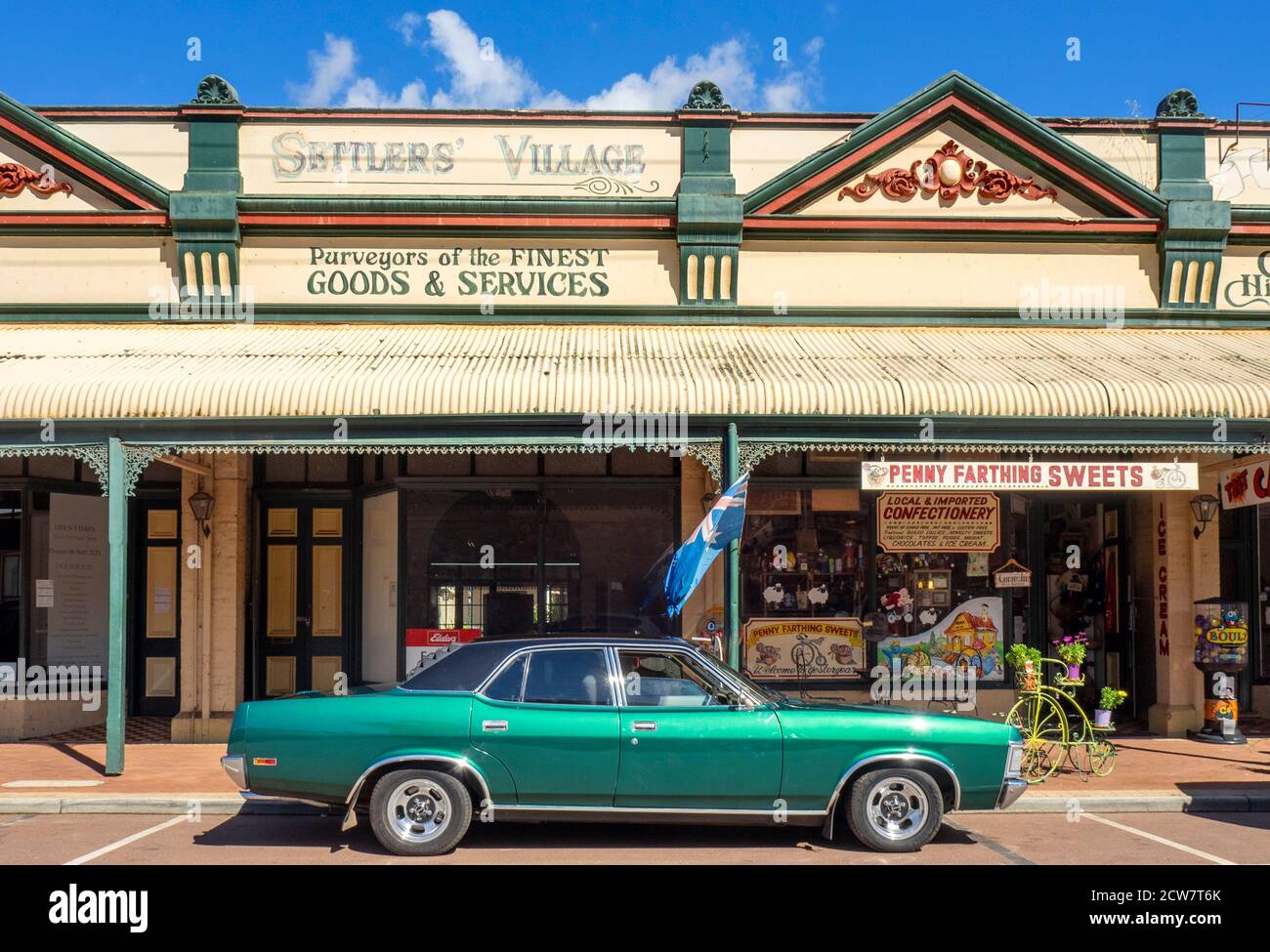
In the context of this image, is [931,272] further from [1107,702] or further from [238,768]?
[238,768]

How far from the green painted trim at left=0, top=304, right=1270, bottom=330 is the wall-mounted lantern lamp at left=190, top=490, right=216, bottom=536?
2.00 metres

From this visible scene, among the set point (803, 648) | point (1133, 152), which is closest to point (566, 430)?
point (803, 648)

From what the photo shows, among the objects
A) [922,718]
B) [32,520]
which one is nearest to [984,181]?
[922,718]

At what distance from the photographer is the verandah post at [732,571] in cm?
1045

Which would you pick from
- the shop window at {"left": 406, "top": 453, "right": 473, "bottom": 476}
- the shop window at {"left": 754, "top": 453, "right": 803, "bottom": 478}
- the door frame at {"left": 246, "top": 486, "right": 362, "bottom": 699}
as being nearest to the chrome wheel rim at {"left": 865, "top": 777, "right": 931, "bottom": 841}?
the shop window at {"left": 754, "top": 453, "right": 803, "bottom": 478}

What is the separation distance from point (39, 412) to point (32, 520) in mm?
3073

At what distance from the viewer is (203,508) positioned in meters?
12.8

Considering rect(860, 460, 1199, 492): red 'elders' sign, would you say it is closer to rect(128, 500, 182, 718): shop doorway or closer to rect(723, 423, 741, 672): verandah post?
rect(723, 423, 741, 672): verandah post

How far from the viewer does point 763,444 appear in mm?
10758

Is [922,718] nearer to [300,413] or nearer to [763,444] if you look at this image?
[763,444]

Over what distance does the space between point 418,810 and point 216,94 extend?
938cm

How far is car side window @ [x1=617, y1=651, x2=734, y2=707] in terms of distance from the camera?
7.56 metres
